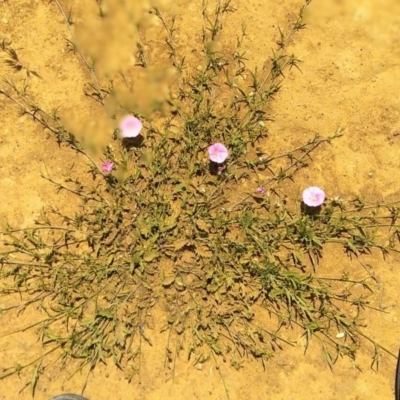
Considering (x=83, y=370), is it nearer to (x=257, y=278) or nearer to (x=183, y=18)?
(x=257, y=278)

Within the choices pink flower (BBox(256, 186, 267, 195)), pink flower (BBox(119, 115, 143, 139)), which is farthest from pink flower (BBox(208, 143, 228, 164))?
pink flower (BBox(119, 115, 143, 139))

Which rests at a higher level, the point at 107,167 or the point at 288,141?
the point at 288,141

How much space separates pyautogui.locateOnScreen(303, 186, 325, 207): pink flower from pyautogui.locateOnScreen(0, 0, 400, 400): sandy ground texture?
0.11m

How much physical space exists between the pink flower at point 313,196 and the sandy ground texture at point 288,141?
0.11 meters

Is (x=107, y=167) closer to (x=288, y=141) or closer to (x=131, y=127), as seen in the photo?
(x=131, y=127)

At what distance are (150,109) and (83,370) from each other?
1.50m

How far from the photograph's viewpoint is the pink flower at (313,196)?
307cm

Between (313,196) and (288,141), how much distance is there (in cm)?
38

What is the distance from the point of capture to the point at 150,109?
Result: 329 cm

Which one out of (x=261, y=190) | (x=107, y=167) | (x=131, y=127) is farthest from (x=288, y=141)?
(x=107, y=167)

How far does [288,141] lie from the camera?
10.7 feet

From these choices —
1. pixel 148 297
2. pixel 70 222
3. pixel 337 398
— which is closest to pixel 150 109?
pixel 70 222

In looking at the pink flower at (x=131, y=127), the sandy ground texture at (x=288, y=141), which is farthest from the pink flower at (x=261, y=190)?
the pink flower at (x=131, y=127)

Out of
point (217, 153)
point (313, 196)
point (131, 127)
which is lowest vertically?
point (313, 196)
